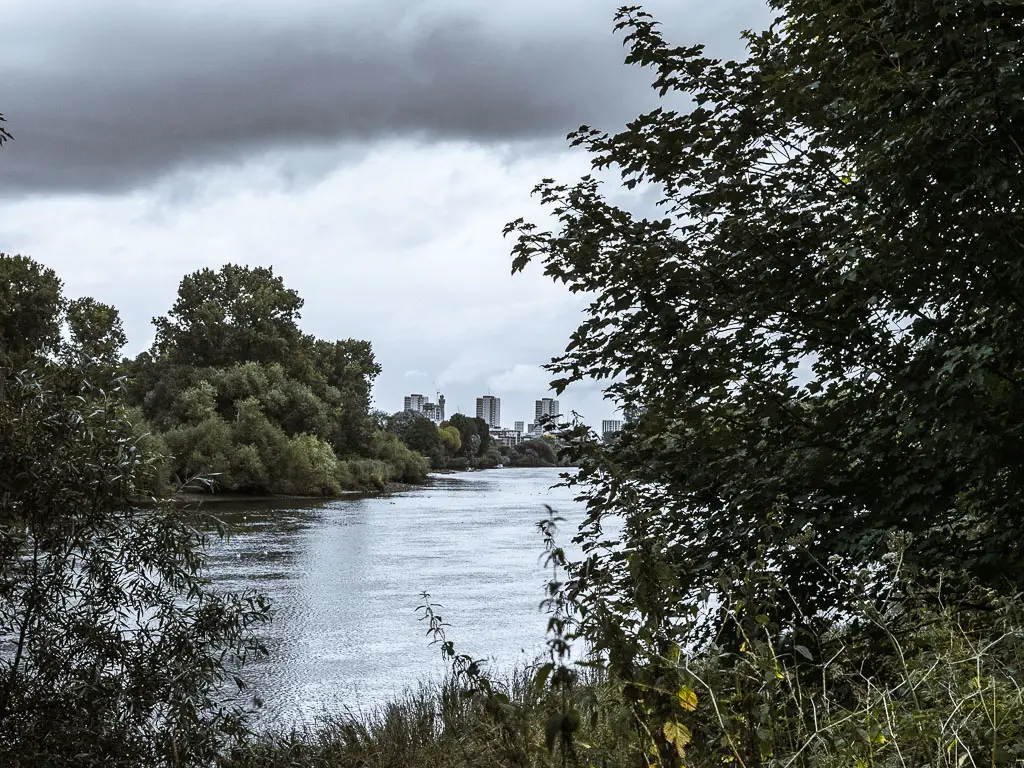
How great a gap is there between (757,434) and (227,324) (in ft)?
193

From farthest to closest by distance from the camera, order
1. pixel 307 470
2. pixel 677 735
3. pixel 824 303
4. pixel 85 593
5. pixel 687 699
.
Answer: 1. pixel 307 470
2. pixel 85 593
3. pixel 824 303
4. pixel 687 699
5. pixel 677 735

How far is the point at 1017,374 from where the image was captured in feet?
16.7

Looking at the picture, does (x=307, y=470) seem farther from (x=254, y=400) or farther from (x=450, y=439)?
(x=450, y=439)

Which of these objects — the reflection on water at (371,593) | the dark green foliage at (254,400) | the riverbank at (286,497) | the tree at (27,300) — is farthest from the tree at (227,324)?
the reflection on water at (371,593)

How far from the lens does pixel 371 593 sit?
58.6ft

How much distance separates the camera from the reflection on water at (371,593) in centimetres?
1157

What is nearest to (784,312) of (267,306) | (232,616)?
(232,616)

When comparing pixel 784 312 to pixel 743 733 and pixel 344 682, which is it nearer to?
pixel 743 733

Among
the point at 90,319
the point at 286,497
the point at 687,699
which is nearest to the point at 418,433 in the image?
the point at 286,497

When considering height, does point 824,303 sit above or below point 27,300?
below

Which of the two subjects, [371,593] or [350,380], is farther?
[350,380]

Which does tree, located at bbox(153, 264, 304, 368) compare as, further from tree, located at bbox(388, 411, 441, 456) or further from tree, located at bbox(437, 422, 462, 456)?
tree, located at bbox(437, 422, 462, 456)

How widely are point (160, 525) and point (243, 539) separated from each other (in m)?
19.0

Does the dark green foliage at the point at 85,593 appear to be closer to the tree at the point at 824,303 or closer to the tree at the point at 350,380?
the tree at the point at 824,303
